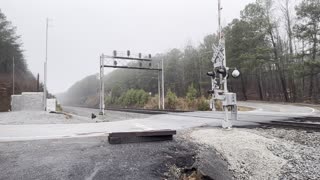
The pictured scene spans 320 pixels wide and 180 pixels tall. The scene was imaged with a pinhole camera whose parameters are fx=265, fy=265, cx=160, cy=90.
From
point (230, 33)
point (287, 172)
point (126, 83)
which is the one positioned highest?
point (230, 33)

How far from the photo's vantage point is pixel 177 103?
109 feet

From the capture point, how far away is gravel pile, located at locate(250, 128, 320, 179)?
18.2 feet

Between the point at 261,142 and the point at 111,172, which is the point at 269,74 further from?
the point at 111,172

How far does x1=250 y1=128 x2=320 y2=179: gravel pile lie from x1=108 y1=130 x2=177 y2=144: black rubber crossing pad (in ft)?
9.23

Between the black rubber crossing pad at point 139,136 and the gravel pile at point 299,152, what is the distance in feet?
9.23

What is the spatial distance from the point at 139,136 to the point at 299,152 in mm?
4125

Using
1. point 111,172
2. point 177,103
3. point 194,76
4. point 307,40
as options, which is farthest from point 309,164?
point 194,76

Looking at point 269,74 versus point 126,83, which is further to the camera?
point 126,83

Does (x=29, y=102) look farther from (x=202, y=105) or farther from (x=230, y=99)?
(x=230, y=99)

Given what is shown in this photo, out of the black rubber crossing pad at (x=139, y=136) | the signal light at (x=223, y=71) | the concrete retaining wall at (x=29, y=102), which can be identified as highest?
the signal light at (x=223, y=71)

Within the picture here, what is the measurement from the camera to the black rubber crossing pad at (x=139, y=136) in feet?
23.7

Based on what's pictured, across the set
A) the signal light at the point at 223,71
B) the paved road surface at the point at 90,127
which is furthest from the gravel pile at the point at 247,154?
the paved road surface at the point at 90,127

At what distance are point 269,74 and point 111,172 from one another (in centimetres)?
4935

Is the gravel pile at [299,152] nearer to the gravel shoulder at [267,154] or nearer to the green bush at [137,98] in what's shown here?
the gravel shoulder at [267,154]
